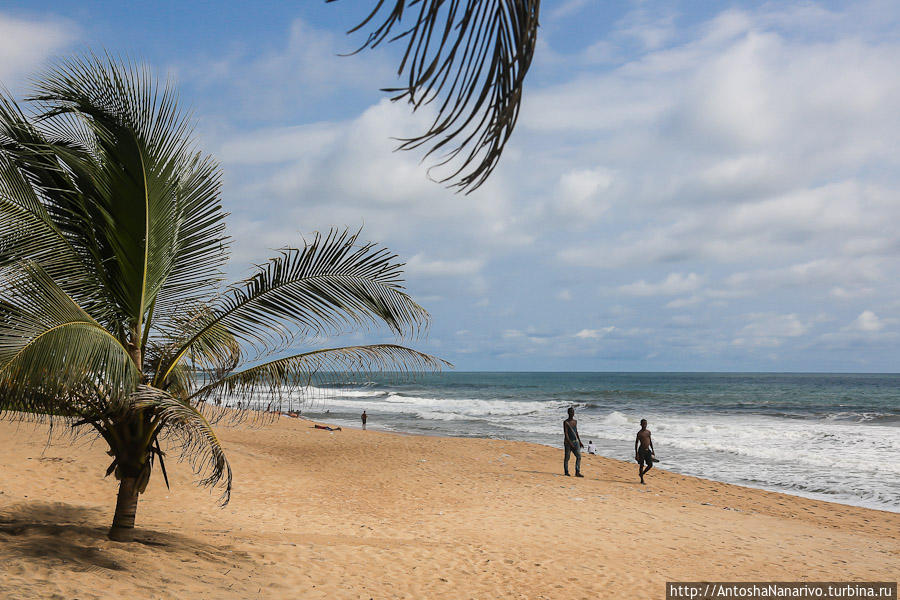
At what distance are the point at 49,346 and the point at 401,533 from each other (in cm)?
529

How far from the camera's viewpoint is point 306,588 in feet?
18.5

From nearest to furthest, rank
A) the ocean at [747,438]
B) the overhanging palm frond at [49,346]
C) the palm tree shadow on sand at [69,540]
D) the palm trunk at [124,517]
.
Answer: the overhanging palm frond at [49,346]
the palm tree shadow on sand at [69,540]
the palm trunk at [124,517]
the ocean at [747,438]

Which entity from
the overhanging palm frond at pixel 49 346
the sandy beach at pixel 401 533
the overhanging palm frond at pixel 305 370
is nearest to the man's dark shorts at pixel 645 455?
the sandy beach at pixel 401 533

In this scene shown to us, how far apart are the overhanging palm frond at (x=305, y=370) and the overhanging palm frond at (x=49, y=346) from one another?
105 cm

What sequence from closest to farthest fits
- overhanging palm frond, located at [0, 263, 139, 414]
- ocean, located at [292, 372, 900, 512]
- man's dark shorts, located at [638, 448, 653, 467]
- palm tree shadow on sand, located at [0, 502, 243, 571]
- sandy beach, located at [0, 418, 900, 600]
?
overhanging palm frond, located at [0, 263, 139, 414], palm tree shadow on sand, located at [0, 502, 243, 571], sandy beach, located at [0, 418, 900, 600], man's dark shorts, located at [638, 448, 653, 467], ocean, located at [292, 372, 900, 512]

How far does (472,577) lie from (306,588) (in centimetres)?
171

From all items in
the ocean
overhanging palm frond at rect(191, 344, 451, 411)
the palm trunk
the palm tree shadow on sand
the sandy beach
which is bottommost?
the ocean

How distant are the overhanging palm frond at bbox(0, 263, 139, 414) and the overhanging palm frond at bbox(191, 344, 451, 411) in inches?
41.2

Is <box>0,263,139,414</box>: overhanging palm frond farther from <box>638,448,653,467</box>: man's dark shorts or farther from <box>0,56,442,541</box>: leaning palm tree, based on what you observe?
<box>638,448,653,467</box>: man's dark shorts

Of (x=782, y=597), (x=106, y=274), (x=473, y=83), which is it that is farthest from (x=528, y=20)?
(x=782, y=597)

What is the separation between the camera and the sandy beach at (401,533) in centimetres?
557

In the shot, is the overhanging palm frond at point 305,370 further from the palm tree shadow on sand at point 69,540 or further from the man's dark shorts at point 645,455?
the man's dark shorts at point 645,455

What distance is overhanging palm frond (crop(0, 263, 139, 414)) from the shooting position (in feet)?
13.3

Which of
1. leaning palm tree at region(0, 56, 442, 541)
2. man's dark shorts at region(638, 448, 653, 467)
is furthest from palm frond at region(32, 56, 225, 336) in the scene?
man's dark shorts at region(638, 448, 653, 467)
